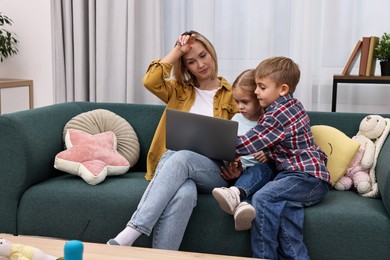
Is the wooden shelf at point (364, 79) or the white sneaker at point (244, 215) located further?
the wooden shelf at point (364, 79)

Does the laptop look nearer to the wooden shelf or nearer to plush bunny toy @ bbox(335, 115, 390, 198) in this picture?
plush bunny toy @ bbox(335, 115, 390, 198)

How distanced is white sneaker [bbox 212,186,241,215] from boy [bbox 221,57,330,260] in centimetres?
9

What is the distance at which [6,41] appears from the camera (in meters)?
3.58

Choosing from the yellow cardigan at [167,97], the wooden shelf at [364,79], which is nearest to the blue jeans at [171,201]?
the yellow cardigan at [167,97]

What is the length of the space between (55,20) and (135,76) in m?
0.64

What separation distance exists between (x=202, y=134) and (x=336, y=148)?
2.02ft

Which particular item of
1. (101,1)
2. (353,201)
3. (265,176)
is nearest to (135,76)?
(101,1)

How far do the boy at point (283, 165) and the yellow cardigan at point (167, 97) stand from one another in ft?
1.03

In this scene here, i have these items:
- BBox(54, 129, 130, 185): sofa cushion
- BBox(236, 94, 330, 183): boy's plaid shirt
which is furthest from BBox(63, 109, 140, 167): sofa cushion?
BBox(236, 94, 330, 183): boy's plaid shirt

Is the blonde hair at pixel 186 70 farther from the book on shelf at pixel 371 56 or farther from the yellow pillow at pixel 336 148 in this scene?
the book on shelf at pixel 371 56

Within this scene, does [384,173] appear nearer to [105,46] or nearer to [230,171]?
[230,171]

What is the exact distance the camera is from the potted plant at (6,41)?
11.6 feet

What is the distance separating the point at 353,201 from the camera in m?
2.07

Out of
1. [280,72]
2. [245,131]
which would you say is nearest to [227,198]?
[245,131]
